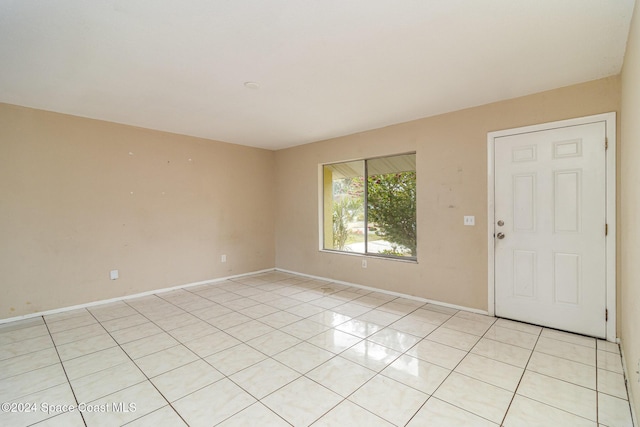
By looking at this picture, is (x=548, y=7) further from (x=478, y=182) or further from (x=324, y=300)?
(x=324, y=300)

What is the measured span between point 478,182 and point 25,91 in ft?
16.0

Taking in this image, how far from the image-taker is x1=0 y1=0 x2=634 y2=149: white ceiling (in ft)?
5.58

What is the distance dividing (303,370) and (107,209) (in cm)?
341

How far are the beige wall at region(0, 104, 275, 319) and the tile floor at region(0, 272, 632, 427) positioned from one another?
553mm

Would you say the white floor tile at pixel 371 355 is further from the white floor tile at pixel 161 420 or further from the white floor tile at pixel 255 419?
the white floor tile at pixel 161 420

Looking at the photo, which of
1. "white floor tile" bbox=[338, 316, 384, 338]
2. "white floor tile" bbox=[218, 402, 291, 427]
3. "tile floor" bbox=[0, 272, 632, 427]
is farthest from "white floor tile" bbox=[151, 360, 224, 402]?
"white floor tile" bbox=[338, 316, 384, 338]

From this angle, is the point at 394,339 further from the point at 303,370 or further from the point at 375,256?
the point at 375,256

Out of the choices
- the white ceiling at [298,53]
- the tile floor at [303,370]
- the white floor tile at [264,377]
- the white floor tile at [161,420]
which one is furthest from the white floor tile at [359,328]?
the white ceiling at [298,53]

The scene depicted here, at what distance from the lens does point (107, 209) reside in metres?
3.77

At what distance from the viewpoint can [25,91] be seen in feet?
9.14

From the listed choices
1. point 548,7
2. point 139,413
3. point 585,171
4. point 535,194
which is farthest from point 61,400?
point 585,171

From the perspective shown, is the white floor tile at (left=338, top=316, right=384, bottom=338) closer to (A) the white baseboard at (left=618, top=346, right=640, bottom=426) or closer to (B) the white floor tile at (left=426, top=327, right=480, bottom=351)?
(B) the white floor tile at (left=426, top=327, right=480, bottom=351)

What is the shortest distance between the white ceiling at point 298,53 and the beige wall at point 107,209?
1.61ft

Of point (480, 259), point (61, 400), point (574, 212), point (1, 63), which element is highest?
point (1, 63)
